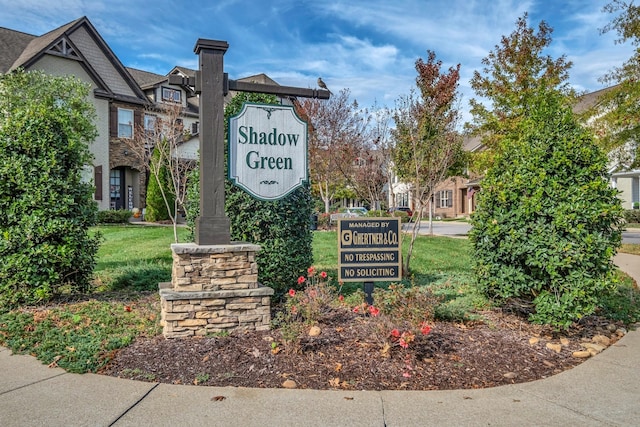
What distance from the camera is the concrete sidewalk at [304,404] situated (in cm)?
326

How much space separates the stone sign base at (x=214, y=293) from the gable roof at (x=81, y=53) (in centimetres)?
1977

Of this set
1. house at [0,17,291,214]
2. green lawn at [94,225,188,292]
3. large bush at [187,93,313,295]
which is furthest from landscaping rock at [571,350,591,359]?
house at [0,17,291,214]

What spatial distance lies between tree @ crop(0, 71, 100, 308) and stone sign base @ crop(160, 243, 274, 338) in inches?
76.2

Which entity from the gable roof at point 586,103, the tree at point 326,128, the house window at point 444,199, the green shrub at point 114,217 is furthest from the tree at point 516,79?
the house window at point 444,199

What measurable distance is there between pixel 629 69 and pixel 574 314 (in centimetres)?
1108

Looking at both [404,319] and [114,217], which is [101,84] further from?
[404,319]

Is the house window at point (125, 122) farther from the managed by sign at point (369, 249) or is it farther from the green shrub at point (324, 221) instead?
the managed by sign at point (369, 249)

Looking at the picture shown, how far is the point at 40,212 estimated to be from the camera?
6.02 m

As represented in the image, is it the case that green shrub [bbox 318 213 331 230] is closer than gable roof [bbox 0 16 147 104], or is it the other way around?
gable roof [bbox 0 16 147 104]

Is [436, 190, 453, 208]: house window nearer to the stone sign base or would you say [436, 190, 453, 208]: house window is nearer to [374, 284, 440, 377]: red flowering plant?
[374, 284, 440, 377]: red flowering plant

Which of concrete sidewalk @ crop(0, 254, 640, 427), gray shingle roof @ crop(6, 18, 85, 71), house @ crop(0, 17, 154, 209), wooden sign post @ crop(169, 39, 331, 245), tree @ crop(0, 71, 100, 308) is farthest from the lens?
house @ crop(0, 17, 154, 209)

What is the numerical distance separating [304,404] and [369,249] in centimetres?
263

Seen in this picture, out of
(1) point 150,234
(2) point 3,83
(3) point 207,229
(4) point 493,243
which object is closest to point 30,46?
(2) point 3,83

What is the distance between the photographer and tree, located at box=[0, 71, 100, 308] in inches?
234
